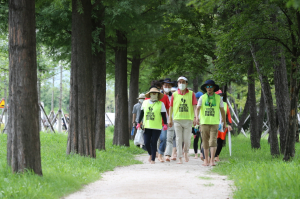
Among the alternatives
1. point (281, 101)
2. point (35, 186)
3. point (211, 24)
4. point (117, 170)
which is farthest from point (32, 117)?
point (211, 24)

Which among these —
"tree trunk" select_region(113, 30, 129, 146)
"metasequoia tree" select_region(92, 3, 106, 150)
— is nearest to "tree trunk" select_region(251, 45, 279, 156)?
"metasequoia tree" select_region(92, 3, 106, 150)

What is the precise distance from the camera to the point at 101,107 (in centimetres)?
1321

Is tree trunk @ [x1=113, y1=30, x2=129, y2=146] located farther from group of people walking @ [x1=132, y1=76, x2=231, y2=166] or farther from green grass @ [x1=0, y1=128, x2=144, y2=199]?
green grass @ [x1=0, y1=128, x2=144, y2=199]

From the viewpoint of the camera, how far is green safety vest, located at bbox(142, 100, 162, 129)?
33.8 ft

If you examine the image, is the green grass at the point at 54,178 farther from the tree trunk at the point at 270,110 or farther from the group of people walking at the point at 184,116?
the tree trunk at the point at 270,110

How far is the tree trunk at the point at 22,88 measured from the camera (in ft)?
21.0

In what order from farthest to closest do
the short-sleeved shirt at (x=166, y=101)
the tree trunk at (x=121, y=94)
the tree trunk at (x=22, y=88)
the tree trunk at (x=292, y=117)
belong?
the tree trunk at (x=121, y=94), the short-sleeved shirt at (x=166, y=101), the tree trunk at (x=292, y=117), the tree trunk at (x=22, y=88)

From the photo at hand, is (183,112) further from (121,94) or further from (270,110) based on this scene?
(121,94)

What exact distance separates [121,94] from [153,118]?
19.7ft

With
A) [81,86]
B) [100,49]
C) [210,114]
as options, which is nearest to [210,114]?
[210,114]

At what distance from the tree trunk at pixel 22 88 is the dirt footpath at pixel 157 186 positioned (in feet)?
3.91

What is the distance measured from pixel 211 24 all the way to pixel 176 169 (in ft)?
32.6

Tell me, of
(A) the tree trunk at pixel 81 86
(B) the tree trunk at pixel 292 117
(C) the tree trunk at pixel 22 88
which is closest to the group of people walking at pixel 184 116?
(A) the tree trunk at pixel 81 86

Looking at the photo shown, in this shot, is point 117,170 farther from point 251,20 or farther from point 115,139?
point 115,139
